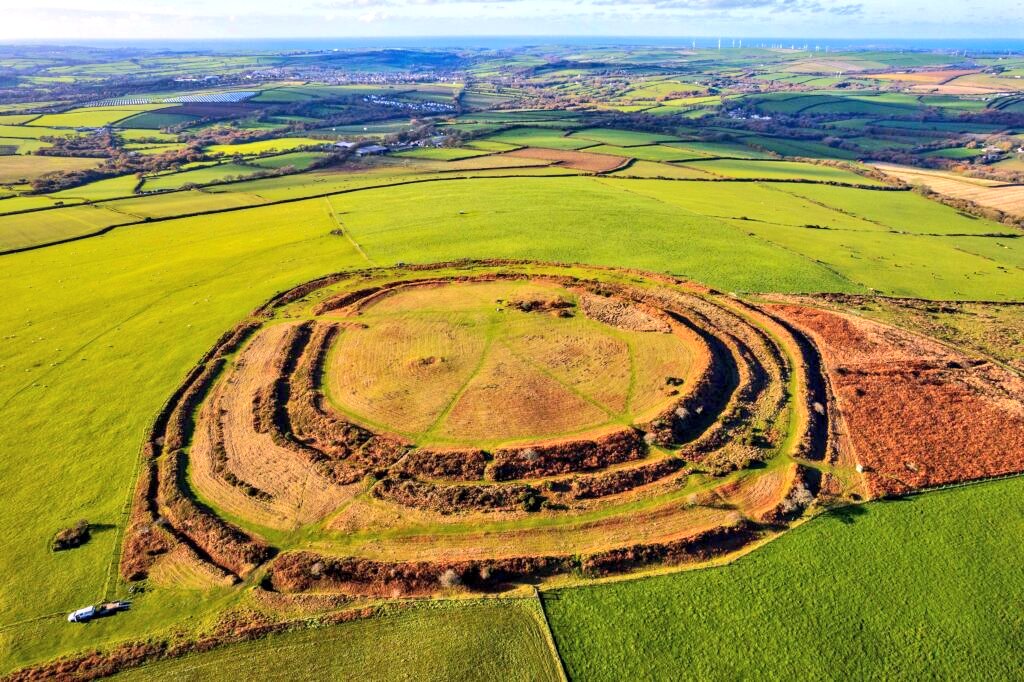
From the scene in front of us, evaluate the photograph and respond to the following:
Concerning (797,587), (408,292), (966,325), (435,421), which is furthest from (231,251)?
(966,325)

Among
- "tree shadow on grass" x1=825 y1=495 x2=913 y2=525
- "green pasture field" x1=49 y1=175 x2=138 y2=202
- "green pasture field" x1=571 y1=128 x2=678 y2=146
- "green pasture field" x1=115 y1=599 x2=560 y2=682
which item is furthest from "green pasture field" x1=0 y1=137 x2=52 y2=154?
"tree shadow on grass" x1=825 y1=495 x2=913 y2=525

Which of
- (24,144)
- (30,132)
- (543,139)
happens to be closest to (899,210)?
Answer: (543,139)

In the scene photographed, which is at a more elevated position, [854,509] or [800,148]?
[800,148]

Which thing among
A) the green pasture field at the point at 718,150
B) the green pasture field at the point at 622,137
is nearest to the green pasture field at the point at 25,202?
the green pasture field at the point at 622,137

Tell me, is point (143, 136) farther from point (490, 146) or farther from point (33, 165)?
point (490, 146)

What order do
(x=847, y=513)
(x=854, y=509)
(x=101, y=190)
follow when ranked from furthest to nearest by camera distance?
(x=101, y=190) → (x=854, y=509) → (x=847, y=513)

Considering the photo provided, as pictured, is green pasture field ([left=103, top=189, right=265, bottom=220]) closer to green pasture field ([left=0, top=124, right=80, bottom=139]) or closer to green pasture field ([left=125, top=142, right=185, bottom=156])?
green pasture field ([left=125, top=142, right=185, bottom=156])

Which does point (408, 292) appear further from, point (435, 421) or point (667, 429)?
point (667, 429)
